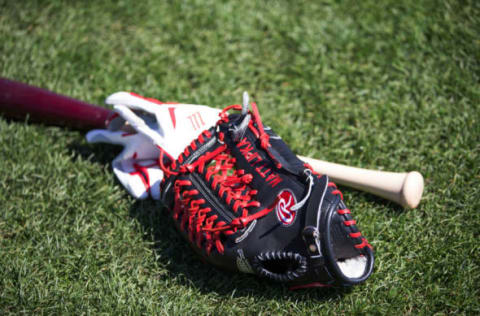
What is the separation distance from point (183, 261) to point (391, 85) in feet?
6.72

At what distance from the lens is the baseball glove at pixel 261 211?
1.97 meters

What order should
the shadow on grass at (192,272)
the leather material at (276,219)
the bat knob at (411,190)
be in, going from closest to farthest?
the leather material at (276,219)
the shadow on grass at (192,272)
the bat knob at (411,190)

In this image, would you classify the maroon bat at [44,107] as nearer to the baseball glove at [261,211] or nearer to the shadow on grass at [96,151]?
the shadow on grass at [96,151]

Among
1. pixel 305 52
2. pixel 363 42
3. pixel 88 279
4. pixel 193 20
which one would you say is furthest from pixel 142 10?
pixel 88 279

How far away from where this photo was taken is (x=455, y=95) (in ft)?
10.1

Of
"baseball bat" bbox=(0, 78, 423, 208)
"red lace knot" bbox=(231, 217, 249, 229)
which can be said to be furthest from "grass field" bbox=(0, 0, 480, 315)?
"red lace knot" bbox=(231, 217, 249, 229)

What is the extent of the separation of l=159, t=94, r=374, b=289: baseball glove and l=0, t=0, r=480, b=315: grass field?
260mm

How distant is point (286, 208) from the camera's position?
6.80 ft

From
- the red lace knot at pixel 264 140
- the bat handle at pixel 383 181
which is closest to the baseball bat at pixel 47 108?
the red lace knot at pixel 264 140

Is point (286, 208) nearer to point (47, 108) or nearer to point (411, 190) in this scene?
point (411, 190)

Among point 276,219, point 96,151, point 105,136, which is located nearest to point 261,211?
point 276,219

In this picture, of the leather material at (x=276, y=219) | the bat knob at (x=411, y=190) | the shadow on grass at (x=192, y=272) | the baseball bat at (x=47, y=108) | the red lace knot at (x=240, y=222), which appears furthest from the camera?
the baseball bat at (x=47, y=108)

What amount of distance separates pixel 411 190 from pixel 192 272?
1.34 metres

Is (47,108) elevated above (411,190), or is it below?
above
